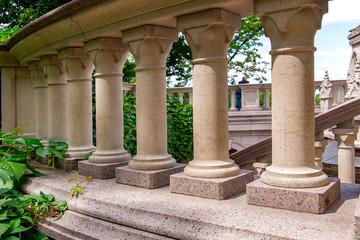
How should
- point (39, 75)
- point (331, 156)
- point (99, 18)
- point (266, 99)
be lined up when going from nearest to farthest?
point (99, 18)
point (39, 75)
point (331, 156)
point (266, 99)

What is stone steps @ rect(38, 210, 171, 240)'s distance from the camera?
2.68 m

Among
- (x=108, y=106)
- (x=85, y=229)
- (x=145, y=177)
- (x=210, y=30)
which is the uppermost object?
(x=210, y=30)

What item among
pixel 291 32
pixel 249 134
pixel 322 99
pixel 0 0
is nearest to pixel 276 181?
pixel 291 32

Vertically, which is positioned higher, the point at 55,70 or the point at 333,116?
the point at 55,70

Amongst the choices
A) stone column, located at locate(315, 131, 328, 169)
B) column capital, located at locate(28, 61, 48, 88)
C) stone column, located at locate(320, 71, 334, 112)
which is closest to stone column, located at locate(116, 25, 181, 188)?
stone column, located at locate(315, 131, 328, 169)

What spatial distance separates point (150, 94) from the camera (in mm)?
3549

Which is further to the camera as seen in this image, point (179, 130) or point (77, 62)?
point (179, 130)

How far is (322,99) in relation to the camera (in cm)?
1384

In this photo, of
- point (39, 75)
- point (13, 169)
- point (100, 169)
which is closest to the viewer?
point (13, 169)

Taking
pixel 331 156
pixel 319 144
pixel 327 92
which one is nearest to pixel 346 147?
pixel 319 144

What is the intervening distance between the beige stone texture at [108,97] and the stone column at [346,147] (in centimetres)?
296

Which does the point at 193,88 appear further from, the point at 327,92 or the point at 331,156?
the point at 327,92

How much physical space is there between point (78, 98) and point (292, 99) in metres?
2.82

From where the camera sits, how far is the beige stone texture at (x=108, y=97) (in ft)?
13.2
